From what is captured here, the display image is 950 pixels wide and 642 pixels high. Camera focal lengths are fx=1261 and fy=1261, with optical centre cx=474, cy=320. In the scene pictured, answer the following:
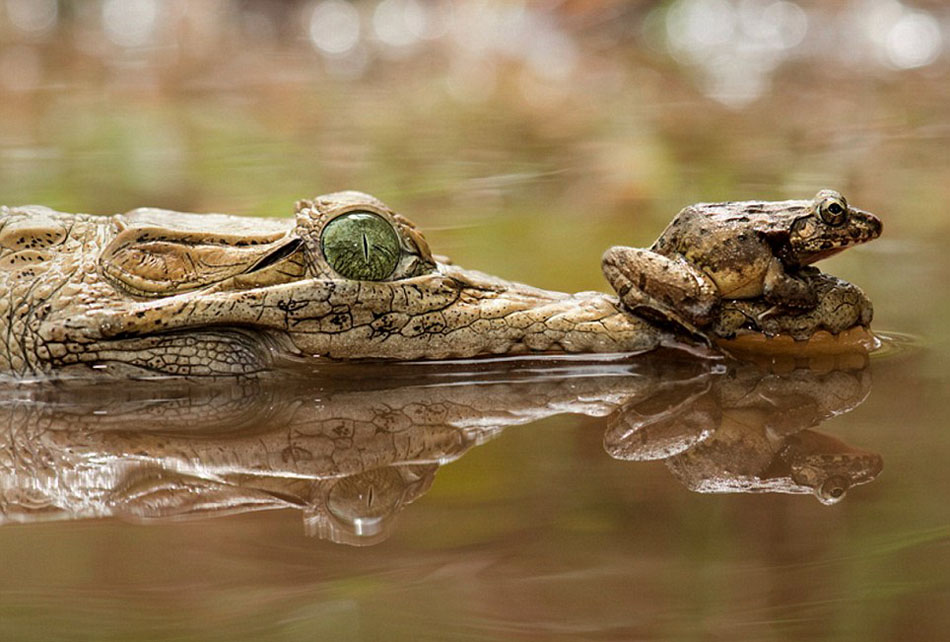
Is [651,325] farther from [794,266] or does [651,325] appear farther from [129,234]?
[129,234]

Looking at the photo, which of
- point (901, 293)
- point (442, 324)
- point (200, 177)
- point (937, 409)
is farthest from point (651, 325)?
point (200, 177)

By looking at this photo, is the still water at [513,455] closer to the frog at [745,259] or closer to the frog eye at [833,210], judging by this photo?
the frog at [745,259]

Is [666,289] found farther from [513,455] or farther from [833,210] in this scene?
[513,455]

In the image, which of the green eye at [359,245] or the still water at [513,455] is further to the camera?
the green eye at [359,245]

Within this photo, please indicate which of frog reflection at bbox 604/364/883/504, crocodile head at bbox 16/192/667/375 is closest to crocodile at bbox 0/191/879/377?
crocodile head at bbox 16/192/667/375

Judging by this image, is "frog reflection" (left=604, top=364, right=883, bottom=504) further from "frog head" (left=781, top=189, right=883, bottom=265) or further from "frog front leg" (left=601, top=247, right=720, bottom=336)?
"frog head" (left=781, top=189, right=883, bottom=265)

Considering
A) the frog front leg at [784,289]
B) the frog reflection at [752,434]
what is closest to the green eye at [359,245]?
the frog reflection at [752,434]
